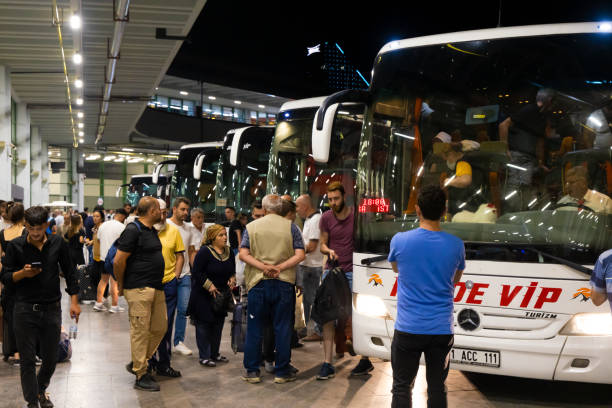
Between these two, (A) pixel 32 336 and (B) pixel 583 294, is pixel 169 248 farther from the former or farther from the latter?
(B) pixel 583 294

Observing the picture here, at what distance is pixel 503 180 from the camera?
5766mm

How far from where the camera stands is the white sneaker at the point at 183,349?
828cm

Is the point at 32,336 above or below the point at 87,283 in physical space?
above

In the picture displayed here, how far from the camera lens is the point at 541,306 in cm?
545

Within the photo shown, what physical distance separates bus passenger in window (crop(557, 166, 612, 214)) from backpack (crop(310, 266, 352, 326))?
234 centimetres

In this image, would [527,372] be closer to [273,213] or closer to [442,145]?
[442,145]

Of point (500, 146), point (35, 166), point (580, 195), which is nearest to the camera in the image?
point (580, 195)

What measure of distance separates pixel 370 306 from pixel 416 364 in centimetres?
189

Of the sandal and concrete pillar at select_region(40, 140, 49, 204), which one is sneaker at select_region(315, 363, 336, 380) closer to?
the sandal

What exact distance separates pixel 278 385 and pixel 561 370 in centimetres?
266

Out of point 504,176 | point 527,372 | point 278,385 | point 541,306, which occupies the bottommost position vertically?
point 278,385

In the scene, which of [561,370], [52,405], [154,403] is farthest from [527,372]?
[52,405]

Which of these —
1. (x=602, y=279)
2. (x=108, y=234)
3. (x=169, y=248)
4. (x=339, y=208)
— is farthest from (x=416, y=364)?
(x=108, y=234)

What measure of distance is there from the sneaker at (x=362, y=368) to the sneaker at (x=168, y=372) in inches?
69.3
